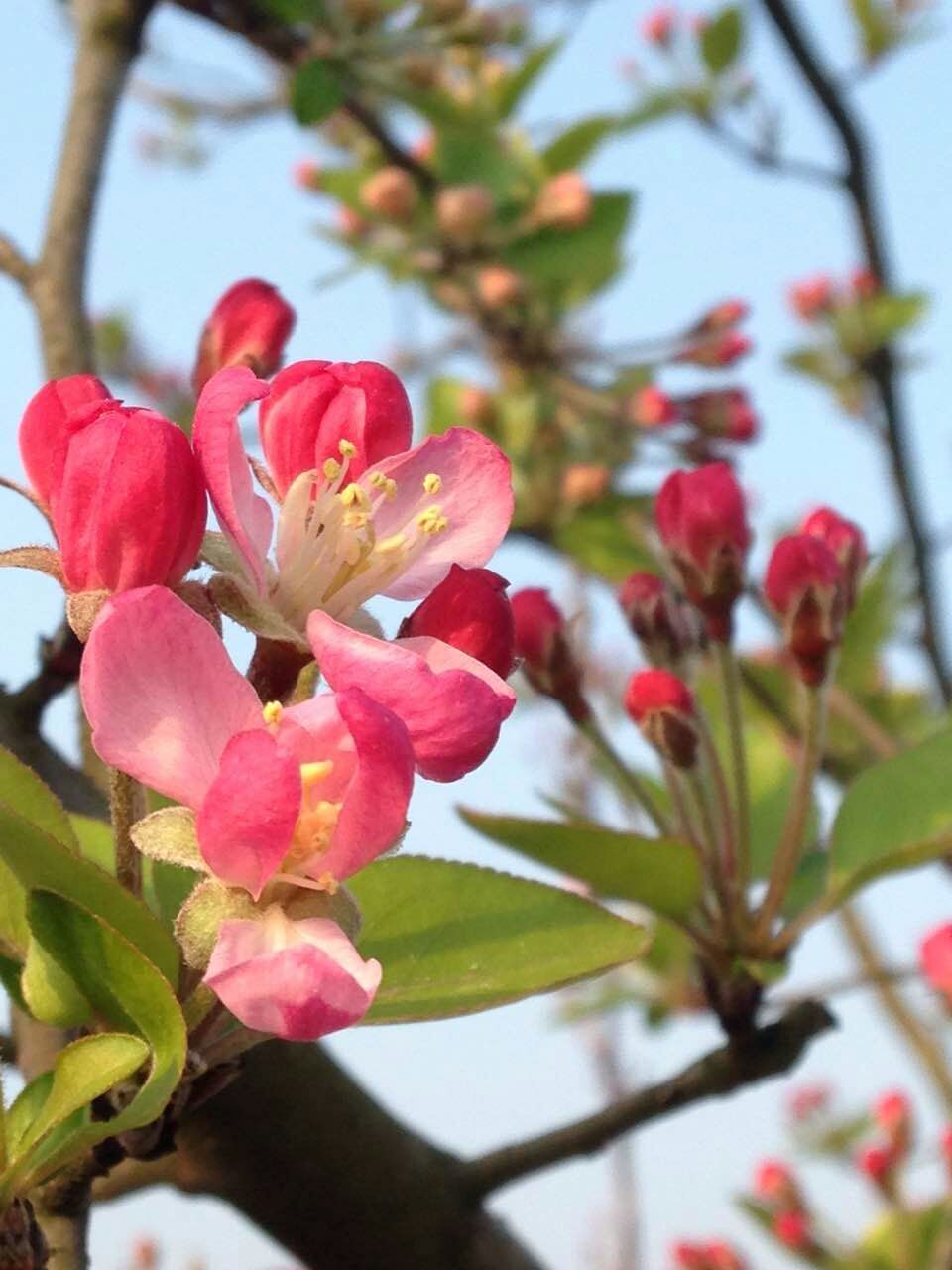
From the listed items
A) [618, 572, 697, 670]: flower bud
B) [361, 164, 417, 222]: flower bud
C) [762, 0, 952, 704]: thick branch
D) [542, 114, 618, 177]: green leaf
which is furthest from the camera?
Result: [542, 114, 618, 177]: green leaf

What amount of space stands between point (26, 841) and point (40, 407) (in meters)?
0.22

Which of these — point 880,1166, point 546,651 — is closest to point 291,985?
point 546,651

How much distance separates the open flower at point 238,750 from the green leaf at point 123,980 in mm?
52

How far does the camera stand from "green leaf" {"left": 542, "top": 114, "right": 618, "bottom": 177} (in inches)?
116

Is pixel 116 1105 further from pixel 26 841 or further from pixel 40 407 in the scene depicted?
pixel 40 407

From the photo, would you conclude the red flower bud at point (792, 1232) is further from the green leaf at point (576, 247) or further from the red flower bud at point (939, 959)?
the green leaf at point (576, 247)

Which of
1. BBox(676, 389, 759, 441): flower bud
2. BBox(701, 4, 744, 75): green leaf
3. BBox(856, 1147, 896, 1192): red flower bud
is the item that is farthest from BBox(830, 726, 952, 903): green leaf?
BBox(701, 4, 744, 75): green leaf

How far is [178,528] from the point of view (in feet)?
2.09

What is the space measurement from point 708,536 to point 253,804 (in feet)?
2.04

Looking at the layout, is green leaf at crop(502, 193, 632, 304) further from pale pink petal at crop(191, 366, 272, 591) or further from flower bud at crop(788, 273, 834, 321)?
pale pink petal at crop(191, 366, 272, 591)

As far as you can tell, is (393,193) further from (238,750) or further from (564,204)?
(238,750)

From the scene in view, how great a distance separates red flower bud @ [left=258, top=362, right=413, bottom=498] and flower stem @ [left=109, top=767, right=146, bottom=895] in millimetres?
165

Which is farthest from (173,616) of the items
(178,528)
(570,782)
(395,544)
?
(570,782)

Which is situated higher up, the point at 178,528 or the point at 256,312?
the point at 256,312
